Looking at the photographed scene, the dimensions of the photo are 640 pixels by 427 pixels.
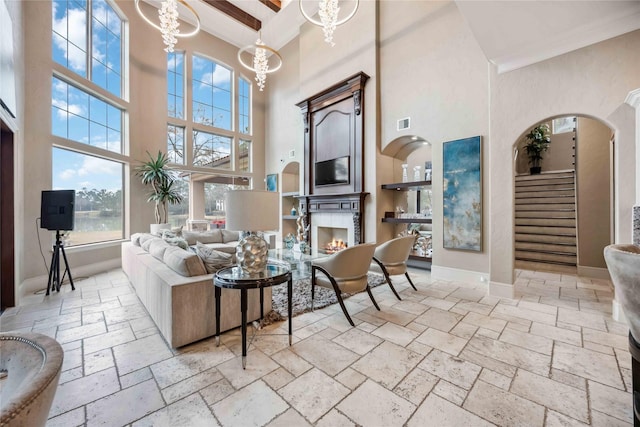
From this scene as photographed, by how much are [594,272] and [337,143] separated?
526 centimetres

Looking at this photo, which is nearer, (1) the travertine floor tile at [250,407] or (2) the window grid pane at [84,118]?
(1) the travertine floor tile at [250,407]

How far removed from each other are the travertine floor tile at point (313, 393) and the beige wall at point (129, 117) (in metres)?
4.16

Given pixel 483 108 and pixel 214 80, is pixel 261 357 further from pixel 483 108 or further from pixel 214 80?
pixel 214 80

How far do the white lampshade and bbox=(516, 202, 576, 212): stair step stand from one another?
236 inches

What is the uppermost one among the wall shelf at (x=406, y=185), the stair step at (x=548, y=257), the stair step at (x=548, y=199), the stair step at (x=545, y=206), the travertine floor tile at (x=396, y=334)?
the wall shelf at (x=406, y=185)

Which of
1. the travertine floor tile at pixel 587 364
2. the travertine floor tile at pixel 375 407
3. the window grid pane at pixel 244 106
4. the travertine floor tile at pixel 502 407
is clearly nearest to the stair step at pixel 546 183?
the travertine floor tile at pixel 587 364

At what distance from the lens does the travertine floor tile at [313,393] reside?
62.2 inches

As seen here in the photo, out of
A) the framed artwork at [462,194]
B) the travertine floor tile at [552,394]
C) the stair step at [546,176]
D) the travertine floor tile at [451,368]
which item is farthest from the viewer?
the stair step at [546,176]

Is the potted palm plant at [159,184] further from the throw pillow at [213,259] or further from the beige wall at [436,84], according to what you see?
the beige wall at [436,84]

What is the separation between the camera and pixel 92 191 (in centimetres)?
521

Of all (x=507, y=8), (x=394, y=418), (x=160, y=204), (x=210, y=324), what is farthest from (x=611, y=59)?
(x=160, y=204)

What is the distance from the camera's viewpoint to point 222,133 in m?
8.16

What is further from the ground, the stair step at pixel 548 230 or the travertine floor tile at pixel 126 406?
the stair step at pixel 548 230

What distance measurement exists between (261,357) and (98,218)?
207 inches
